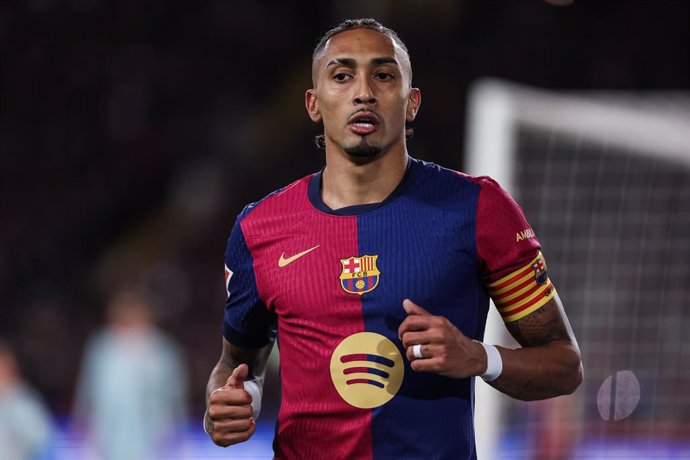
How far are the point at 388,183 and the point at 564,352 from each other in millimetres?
Result: 678

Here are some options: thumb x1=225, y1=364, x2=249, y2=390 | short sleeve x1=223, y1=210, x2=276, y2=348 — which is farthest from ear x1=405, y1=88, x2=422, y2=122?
thumb x1=225, y1=364, x2=249, y2=390

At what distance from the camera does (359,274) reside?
3043 mm

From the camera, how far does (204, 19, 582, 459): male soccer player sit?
2961 mm

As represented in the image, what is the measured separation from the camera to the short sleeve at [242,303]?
329cm

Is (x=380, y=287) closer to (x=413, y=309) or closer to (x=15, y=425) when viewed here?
(x=413, y=309)

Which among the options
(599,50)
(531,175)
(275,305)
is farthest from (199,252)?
(275,305)

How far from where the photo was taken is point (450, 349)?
269cm

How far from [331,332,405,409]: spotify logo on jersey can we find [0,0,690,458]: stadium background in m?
12.4

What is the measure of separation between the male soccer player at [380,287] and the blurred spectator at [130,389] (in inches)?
231

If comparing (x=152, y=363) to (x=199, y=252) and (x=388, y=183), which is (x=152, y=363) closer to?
(x=388, y=183)

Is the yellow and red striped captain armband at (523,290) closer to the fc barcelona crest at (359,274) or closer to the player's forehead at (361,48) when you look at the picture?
the fc barcelona crest at (359,274)

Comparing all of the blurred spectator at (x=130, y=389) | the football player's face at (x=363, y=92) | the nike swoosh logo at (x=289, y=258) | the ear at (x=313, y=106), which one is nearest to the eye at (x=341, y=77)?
the football player's face at (x=363, y=92)

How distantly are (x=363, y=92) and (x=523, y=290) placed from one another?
694 mm

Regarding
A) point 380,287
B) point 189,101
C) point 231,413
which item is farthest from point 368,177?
point 189,101
